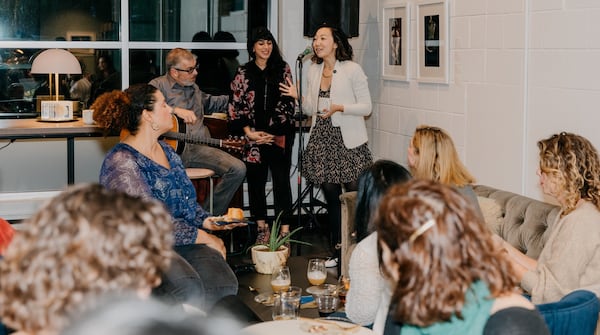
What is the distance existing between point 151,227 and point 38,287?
214 mm

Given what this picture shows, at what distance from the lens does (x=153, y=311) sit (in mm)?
1140

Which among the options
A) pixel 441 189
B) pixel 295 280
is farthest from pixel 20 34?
pixel 441 189

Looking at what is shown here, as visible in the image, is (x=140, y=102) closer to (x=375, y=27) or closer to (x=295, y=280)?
(x=295, y=280)

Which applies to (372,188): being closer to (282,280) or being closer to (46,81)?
(282,280)

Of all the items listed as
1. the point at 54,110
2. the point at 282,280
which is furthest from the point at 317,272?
the point at 54,110

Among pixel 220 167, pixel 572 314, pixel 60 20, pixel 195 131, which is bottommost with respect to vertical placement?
pixel 572 314

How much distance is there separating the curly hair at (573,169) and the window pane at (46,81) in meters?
5.27

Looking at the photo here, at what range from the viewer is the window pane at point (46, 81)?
25.6ft

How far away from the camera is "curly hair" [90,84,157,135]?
3957mm

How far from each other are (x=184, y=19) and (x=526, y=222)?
4.86m

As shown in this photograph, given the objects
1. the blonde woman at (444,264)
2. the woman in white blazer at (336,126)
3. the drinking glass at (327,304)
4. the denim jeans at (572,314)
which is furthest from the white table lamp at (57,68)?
the blonde woman at (444,264)

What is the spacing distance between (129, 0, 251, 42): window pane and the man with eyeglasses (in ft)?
5.79

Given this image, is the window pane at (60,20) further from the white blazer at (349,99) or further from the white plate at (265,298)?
the white plate at (265,298)

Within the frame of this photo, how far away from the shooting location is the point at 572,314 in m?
2.43
